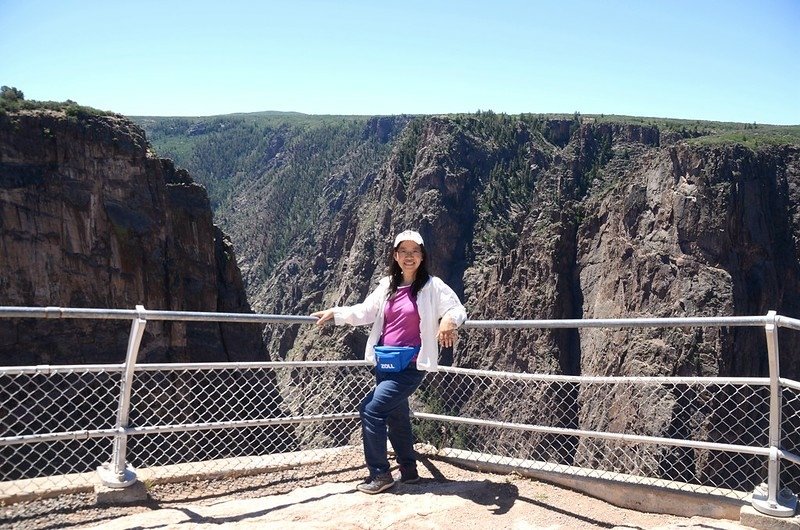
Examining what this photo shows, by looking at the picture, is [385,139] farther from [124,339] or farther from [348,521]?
[348,521]

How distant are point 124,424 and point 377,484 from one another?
7.76ft

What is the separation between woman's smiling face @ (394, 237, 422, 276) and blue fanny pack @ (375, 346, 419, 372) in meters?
0.76

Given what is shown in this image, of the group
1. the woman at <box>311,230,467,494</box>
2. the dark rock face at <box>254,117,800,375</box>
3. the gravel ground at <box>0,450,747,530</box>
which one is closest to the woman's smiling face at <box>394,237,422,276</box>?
the woman at <box>311,230,467,494</box>

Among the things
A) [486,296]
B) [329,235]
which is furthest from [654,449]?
[329,235]

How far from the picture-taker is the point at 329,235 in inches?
4862

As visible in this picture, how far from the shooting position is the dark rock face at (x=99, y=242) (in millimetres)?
39250

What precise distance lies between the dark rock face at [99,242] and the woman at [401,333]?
119ft

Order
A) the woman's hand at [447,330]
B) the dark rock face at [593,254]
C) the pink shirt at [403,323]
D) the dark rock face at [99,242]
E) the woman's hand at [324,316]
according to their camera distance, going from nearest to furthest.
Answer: the woman's hand at [447,330]
the pink shirt at [403,323]
the woman's hand at [324,316]
the dark rock face at [99,242]
the dark rock face at [593,254]

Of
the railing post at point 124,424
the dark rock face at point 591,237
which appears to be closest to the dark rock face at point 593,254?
the dark rock face at point 591,237

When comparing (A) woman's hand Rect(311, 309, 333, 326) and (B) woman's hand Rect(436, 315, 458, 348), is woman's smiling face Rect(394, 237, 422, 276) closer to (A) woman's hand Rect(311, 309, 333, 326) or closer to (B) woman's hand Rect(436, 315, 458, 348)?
(B) woman's hand Rect(436, 315, 458, 348)

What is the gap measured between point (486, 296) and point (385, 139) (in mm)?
113522

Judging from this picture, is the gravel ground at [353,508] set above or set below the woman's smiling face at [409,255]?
below

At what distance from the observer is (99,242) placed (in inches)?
1682

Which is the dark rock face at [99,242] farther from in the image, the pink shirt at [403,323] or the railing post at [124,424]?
the pink shirt at [403,323]
